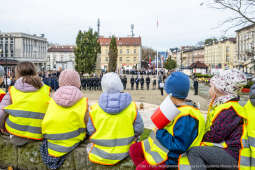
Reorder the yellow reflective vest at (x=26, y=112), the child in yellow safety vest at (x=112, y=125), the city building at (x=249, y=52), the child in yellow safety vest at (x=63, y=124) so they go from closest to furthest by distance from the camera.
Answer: the child in yellow safety vest at (x=112, y=125), the child in yellow safety vest at (x=63, y=124), the yellow reflective vest at (x=26, y=112), the city building at (x=249, y=52)

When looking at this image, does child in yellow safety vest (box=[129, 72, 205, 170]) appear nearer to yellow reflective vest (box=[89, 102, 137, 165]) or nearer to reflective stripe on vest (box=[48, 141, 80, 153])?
yellow reflective vest (box=[89, 102, 137, 165])

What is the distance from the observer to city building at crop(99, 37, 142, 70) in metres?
83.9

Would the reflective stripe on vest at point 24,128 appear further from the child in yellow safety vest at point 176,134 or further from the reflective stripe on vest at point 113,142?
the child in yellow safety vest at point 176,134

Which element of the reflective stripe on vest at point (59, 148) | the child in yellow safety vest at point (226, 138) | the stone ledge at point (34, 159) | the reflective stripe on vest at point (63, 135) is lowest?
the stone ledge at point (34, 159)

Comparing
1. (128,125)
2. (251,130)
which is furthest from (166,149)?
(251,130)

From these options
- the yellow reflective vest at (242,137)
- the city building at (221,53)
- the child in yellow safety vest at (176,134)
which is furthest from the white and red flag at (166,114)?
the city building at (221,53)

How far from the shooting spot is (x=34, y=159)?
3539 millimetres

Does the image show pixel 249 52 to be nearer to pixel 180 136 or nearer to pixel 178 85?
pixel 178 85

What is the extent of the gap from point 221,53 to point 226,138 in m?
92.5

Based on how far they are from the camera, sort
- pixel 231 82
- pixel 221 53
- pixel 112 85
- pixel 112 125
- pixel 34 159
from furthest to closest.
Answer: pixel 221 53 < pixel 34 159 < pixel 112 85 < pixel 112 125 < pixel 231 82

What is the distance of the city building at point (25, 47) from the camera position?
70.1 metres

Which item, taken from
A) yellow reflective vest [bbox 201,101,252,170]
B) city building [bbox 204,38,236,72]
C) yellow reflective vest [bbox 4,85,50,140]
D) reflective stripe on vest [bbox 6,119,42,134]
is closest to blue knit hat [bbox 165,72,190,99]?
yellow reflective vest [bbox 201,101,252,170]

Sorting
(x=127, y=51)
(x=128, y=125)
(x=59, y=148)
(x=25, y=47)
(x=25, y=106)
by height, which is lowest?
(x=59, y=148)

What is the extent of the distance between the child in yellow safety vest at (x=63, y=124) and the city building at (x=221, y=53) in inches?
3110
